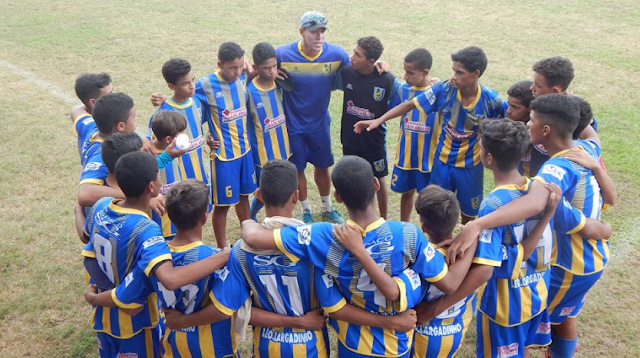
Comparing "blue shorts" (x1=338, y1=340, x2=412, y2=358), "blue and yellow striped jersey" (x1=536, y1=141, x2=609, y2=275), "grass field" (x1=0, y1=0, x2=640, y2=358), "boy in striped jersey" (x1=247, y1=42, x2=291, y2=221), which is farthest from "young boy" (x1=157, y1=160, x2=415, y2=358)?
"boy in striped jersey" (x1=247, y1=42, x2=291, y2=221)

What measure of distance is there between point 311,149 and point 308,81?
75 centimetres

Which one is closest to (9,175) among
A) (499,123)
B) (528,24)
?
(499,123)

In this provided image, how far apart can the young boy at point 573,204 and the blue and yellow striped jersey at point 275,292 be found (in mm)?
1562

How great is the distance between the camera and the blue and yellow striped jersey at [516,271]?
10.8ft

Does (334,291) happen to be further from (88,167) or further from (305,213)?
(305,213)

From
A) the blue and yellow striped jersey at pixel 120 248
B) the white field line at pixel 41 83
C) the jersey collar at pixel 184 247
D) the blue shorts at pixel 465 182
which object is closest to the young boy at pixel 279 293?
the jersey collar at pixel 184 247

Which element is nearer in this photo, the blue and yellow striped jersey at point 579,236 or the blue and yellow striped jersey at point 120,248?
the blue and yellow striped jersey at point 120,248

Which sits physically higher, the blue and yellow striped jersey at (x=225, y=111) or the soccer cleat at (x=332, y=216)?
the blue and yellow striped jersey at (x=225, y=111)

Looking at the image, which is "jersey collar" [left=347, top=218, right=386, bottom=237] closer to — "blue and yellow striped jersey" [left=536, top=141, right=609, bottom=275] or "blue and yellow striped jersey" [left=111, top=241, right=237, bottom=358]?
"blue and yellow striped jersey" [left=111, top=241, right=237, bottom=358]

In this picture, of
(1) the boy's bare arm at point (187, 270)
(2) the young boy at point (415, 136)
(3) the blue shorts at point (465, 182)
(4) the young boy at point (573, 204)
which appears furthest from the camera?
(2) the young boy at point (415, 136)

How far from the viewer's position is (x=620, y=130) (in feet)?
26.2

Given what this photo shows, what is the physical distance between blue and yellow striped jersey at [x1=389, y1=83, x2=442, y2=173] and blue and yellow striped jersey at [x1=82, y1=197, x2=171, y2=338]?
3.07 m

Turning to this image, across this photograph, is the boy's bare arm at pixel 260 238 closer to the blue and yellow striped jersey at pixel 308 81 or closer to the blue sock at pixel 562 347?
the blue sock at pixel 562 347

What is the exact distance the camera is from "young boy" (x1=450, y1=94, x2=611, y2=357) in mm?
3518
